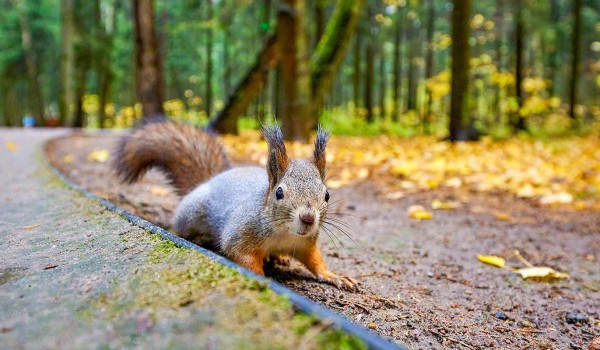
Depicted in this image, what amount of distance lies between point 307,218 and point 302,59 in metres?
6.80

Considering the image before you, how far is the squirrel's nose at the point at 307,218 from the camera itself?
1968mm

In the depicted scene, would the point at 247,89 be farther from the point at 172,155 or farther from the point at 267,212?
the point at 267,212

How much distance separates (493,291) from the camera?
2.73 metres

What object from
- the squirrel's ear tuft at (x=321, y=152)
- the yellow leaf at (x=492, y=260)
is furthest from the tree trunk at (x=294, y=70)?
the squirrel's ear tuft at (x=321, y=152)

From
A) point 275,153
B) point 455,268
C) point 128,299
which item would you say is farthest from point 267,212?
point 455,268

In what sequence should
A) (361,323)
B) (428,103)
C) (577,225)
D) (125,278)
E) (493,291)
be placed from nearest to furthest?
(125,278) < (361,323) < (493,291) < (577,225) < (428,103)

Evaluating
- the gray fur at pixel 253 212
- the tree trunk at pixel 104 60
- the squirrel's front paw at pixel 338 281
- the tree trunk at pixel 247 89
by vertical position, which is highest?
the tree trunk at pixel 104 60

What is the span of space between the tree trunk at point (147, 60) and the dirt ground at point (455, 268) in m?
4.60

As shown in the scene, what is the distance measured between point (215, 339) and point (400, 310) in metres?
1.17

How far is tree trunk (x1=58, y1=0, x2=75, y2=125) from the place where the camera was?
1827 cm

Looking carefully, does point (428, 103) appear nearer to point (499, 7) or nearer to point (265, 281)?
point (499, 7)

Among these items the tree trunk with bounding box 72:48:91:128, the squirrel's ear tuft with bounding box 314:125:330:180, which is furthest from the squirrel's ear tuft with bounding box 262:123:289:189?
the tree trunk with bounding box 72:48:91:128

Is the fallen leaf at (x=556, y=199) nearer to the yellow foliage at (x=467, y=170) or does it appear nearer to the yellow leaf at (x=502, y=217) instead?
the yellow foliage at (x=467, y=170)

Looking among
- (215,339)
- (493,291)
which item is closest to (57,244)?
(215,339)
